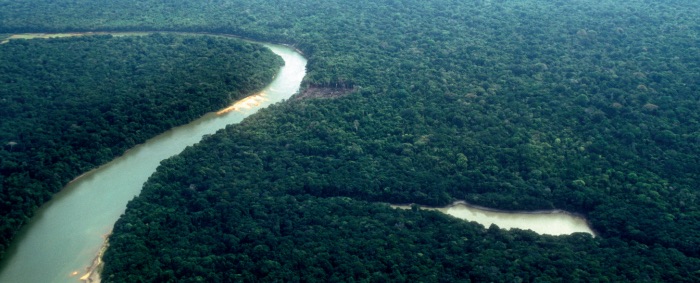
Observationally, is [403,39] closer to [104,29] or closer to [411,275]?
[104,29]

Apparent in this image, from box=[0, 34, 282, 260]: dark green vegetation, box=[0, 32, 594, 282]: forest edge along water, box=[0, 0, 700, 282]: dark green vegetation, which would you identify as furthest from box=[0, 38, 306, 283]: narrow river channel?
box=[0, 0, 700, 282]: dark green vegetation

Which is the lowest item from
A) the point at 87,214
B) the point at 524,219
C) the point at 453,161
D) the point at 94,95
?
the point at 87,214

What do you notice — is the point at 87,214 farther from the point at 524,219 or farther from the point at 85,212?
the point at 524,219

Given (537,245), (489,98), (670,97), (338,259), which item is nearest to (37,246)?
(338,259)

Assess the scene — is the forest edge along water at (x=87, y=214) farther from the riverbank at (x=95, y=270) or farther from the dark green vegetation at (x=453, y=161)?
the dark green vegetation at (x=453, y=161)

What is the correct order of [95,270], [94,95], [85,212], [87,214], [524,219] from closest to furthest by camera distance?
[95,270], [524,219], [87,214], [85,212], [94,95]

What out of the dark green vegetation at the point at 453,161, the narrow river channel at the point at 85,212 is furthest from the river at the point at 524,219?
the narrow river channel at the point at 85,212

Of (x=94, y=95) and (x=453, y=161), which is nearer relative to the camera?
(x=453, y=161)

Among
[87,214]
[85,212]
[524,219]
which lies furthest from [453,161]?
[85,212]

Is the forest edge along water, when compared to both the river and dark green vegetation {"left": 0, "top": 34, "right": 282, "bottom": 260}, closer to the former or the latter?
the river
